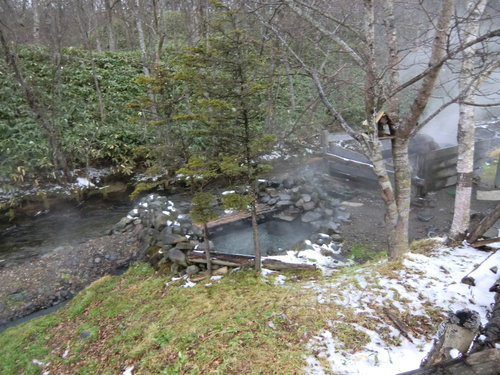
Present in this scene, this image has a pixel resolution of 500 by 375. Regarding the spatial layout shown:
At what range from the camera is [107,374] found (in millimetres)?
4688

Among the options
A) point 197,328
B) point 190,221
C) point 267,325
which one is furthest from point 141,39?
point 267,325

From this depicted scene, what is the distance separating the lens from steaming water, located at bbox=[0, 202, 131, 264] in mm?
10570

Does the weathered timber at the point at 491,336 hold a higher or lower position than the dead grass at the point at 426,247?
higher

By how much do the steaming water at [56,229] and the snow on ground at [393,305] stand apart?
8949mm

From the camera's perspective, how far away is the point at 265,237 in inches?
424

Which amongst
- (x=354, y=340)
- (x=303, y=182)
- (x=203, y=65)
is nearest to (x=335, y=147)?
(x=303, y=182)

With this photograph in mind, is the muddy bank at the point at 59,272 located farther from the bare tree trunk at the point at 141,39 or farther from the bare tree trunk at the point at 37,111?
the bare tree trunk at the point at 141,39

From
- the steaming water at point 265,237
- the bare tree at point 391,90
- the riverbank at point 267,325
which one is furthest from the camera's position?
the steaming water at point 265,237

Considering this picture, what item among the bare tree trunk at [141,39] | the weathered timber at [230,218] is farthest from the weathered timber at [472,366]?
the bare tree trunk at [141,39]

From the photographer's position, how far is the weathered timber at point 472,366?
6.89 feet

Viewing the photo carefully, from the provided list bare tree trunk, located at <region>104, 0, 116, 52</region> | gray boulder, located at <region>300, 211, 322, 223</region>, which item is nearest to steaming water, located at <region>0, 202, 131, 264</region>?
gray boulder, located at <region>300, 211, 322, 223</region>

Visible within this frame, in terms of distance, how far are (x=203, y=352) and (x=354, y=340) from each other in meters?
1.91

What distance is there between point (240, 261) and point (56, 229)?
8.00 meters

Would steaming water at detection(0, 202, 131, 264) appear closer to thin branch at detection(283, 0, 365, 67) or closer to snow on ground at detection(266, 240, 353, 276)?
snow on ground at detection(266, 240, 353, 276)
